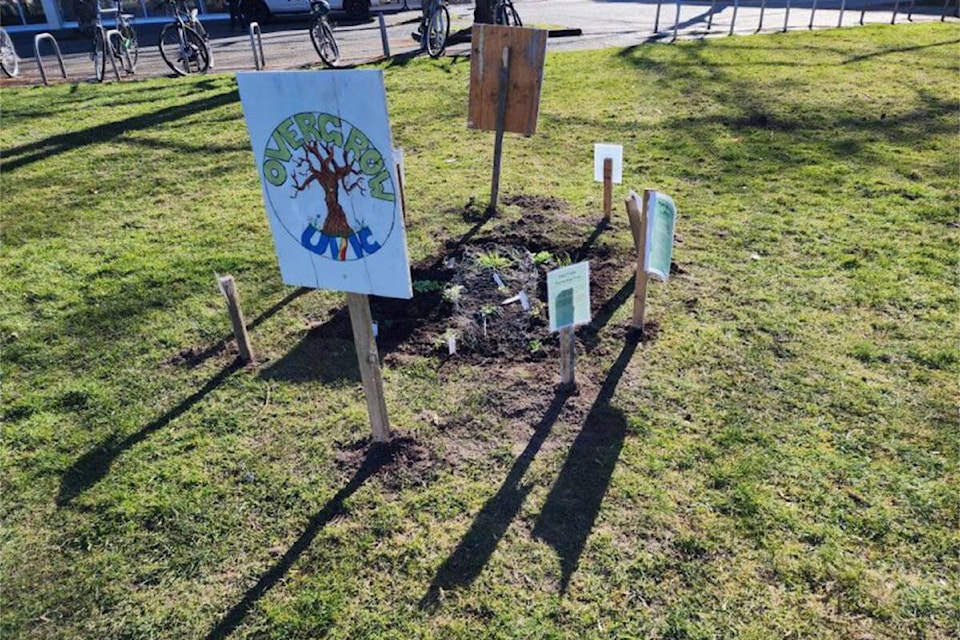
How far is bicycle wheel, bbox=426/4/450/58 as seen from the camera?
36.4ft

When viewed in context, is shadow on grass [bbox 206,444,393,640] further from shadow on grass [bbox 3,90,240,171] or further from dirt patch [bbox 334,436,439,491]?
shadow on grass [bbox 3,90,240,171]

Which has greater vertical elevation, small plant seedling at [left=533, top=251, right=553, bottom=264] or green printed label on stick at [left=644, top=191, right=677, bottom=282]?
green printed label on stick at [left=644, top=191, right=677, bottom=282]

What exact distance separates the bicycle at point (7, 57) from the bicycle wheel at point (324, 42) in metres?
5.54

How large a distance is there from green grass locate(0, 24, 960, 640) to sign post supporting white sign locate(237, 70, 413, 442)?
1.03m

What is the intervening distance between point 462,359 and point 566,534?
1.35 meters

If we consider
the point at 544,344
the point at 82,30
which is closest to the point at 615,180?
the point at 544,344

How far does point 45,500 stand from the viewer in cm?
291

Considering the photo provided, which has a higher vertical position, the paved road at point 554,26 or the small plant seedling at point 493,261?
the paved road at point 554,26

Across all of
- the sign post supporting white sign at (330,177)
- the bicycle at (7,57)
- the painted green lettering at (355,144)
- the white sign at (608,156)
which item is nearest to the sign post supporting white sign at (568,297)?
the sign post supporting white sign at (330,177)

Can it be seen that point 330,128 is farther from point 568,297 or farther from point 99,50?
point 99,50

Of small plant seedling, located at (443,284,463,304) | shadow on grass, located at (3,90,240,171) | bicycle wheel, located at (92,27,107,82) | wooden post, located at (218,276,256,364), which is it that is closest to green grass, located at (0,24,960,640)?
wooden post, located at (218,276,256,364)

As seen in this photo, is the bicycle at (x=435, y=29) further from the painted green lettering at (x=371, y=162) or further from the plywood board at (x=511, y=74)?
the painted green lettering at (x=371, y=162)

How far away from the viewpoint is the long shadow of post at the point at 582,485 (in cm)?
264

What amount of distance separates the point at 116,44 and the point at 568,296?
480 inches
